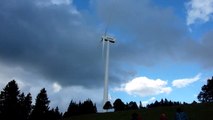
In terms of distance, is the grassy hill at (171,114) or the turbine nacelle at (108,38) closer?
the grassy hill at (171,114)

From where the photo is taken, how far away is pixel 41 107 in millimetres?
118188

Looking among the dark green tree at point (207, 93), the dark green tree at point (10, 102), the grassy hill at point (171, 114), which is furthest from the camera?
the dark green tree at point (207, 93)

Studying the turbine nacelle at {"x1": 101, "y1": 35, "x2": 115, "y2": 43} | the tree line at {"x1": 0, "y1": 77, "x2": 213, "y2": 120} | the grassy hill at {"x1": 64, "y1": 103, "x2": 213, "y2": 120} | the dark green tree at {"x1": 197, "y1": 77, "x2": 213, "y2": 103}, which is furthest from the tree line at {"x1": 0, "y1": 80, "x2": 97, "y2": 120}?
the dark green tree at {"x1": 197, "y1": 77, "x2": 213, "y2": 103}

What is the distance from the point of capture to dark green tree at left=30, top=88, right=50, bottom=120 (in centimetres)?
11475

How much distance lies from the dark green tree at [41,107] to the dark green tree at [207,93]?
2595 inches

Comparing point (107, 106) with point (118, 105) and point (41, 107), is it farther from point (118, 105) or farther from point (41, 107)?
point (41, 107)

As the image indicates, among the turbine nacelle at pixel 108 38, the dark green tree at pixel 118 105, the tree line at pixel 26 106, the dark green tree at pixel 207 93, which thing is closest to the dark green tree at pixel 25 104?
the tree line at pixel 26 106

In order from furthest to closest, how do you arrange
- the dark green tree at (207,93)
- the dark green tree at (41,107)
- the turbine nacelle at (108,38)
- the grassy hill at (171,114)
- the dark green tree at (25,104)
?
the dark green tree at (207,93)
the dark green tree at (25,104)
the dark green tree at (41,107)
the turbine nacelle at (108,38)
the grassy hill at (171,114)

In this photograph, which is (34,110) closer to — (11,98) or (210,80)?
(11,98)

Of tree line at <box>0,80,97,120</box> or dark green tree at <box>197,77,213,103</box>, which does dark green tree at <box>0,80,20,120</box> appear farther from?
dark green tree at <box>197,77,213,103</box>

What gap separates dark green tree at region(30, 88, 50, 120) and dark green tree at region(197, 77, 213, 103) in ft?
216

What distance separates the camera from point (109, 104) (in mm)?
97812

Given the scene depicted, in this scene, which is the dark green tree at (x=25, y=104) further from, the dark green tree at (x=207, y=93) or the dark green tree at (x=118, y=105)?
the dark green tree at (x=207, y=93)

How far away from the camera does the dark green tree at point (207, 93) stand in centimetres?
14750
